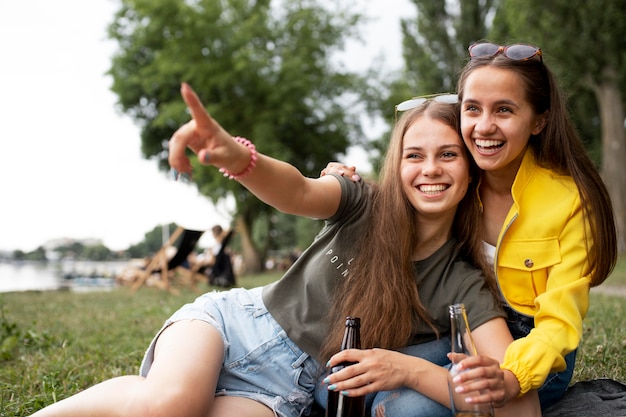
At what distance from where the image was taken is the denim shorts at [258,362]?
2645 mm

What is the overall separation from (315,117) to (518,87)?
22.9 meters

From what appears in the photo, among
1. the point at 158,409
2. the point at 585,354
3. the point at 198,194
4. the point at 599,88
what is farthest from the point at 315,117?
the point at 158,409

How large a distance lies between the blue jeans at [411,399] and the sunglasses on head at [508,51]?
1.25 meters

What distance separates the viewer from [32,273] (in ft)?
64.2

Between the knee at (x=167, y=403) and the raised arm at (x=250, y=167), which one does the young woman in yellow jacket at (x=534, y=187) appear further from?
the knee at (x=167, y=403)

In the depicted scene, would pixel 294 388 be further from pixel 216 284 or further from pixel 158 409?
pixel 216 284

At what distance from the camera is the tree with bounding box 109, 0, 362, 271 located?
892 inches

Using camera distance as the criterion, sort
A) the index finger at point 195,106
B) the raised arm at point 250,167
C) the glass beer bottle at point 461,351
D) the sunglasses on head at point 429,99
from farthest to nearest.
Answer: the sunglasses on head at point 429,99
the glass beer bottle at point 461,351
the raised arm at point 250,167
the index finger at point 195,106

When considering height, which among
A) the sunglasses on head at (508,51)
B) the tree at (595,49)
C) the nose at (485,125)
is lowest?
the nose at (485,125)

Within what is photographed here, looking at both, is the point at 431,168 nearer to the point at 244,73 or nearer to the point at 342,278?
the point at 342,278

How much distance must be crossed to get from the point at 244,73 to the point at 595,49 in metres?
11.8

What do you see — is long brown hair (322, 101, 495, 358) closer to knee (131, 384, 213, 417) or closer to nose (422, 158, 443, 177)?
nose (422, 158, 443, 177)

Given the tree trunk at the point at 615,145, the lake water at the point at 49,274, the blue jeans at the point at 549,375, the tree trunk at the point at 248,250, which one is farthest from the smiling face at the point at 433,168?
the tree trunk at the point at 248,250

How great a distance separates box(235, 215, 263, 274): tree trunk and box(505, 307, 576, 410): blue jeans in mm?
24481
